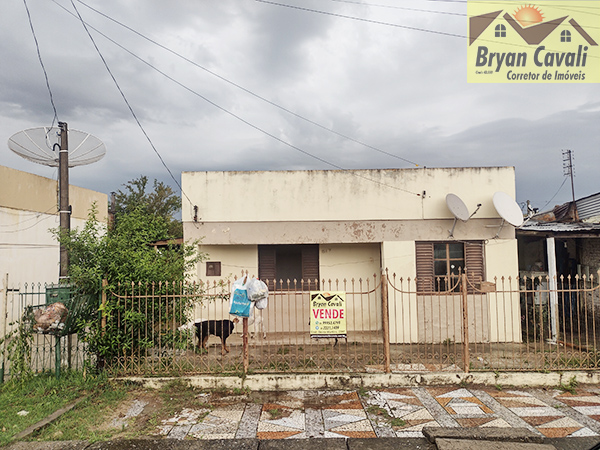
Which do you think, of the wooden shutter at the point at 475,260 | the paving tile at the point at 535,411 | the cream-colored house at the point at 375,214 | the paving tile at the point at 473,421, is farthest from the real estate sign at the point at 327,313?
the wooden shutter at the point at 475,260

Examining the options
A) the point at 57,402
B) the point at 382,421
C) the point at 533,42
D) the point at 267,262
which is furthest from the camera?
the point at 267,262

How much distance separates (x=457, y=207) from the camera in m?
8.77

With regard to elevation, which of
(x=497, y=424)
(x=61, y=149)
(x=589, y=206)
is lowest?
(x=497, y=424)

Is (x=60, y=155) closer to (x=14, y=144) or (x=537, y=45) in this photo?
(x=14, y=144)

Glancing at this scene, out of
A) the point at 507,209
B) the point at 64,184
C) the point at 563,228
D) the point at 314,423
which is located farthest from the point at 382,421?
the point at 64,184

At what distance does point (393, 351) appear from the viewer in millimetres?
8219

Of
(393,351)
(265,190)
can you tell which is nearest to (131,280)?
(265,190)

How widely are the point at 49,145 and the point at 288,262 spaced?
660cm

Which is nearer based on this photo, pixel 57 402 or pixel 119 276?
pixel 57 402

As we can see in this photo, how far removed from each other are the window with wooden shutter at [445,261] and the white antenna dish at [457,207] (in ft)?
3.01

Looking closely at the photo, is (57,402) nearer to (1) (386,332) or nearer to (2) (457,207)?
(1) (386,332)

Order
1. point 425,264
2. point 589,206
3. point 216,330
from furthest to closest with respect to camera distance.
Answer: point 589,206, point 425,264, point 216,330

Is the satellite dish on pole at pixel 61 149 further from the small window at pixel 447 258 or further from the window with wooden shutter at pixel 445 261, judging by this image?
the small window at pixel 447 258

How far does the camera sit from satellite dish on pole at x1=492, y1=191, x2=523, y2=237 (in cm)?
849
